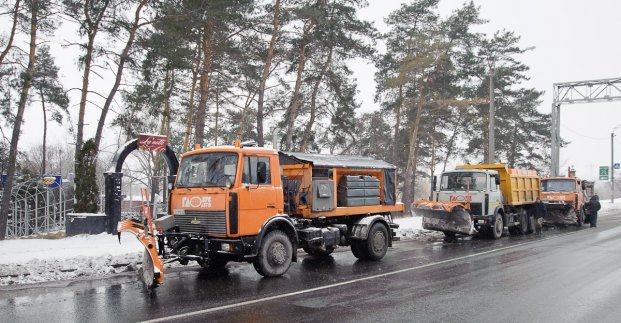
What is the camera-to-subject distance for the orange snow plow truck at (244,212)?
912 centimetres

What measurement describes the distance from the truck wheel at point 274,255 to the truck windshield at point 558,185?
18.8 m

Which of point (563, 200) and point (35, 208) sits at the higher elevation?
point (563, 200)

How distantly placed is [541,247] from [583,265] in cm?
402

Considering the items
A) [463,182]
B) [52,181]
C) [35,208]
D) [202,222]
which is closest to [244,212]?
[202,222]

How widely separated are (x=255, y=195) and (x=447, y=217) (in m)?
9.29

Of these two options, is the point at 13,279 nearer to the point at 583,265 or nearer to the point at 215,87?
the point at 583,265

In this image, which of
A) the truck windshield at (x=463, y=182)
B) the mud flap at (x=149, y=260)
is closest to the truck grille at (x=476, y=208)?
the truck windshield at (x=463, y=182)

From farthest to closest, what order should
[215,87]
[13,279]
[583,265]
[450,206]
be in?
[215,87], [450,206], [583,265], [13,279]

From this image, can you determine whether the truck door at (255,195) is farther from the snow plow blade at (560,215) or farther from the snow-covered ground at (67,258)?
the snow plow blade at (560,215)

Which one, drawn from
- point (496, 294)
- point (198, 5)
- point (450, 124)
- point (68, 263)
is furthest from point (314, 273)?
point (450, 124)

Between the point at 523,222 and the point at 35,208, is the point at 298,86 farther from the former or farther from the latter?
the point at 35,208

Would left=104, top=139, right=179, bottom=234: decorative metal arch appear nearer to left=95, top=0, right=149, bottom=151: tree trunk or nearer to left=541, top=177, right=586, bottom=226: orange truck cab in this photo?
left=95, top=0, right=149, bottom=151: tree trunk

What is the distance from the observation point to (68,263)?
10.9 meters

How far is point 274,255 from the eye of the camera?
9.78 metres
